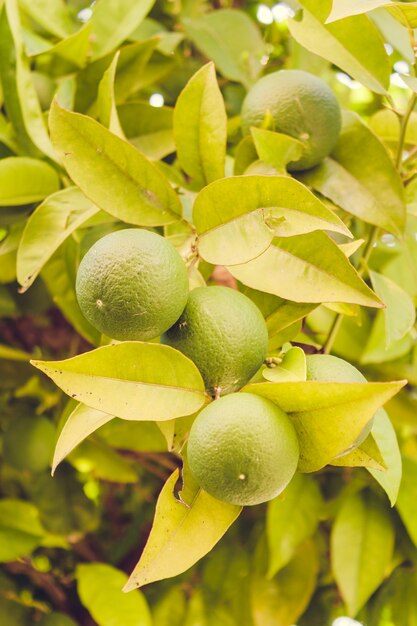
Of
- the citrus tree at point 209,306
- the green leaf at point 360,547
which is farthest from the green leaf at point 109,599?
the green leaf at point 360,547

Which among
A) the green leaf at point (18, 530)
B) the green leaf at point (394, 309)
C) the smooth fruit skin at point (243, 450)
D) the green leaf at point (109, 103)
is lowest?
the green leaf at point (18, 530)

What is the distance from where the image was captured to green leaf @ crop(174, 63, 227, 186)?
676mm

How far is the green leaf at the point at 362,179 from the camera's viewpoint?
724 millimetres

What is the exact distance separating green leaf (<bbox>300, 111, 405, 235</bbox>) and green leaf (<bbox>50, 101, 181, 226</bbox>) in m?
0.21

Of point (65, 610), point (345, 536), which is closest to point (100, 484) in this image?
point (65, 610)

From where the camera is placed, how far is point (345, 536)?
0.96 meters

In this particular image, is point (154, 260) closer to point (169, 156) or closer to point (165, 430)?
point (165, 430)

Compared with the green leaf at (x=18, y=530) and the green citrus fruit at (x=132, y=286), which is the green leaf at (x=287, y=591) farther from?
the green citrus fruit at (x=132, y=286)

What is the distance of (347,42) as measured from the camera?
27.9 inches

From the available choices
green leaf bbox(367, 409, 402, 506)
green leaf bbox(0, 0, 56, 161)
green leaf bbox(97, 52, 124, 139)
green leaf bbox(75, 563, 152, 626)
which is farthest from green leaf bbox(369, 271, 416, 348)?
green leaf bbox(75, 563, 152, 626)

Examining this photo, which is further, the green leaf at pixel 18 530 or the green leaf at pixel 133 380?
the green leaf at pixel 18 530

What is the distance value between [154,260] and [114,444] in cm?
55

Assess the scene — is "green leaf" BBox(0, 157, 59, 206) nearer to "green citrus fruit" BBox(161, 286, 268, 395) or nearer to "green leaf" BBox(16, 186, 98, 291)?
"green leaf" BBox(16, 186, 98, 291)

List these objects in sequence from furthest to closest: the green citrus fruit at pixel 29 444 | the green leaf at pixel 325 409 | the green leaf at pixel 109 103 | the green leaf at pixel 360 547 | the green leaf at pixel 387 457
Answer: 1. the green citrus fruit at pixel 29 444
2. the green leaf at pixel 360 547
3. the green leaf at pixel 109 103
4. the green leaf at pixel 387 457
5. the green leaf at pixel 325 409
